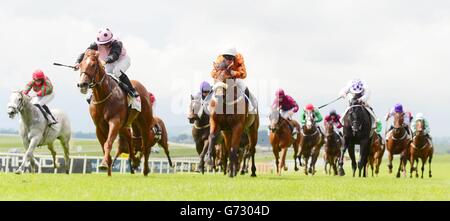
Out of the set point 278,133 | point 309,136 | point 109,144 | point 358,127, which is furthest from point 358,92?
point 109,144

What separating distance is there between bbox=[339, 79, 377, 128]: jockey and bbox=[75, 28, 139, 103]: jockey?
7219mm

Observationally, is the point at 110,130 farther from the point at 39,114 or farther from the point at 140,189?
the point at 39,114

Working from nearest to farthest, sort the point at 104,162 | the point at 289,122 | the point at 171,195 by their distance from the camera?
the point at 171,195 → the point at 104,162 → the point at 289,122

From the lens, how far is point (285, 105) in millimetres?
23828

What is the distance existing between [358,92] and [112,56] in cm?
812

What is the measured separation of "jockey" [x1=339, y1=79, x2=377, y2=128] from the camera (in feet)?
64.5

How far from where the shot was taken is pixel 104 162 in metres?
13.0

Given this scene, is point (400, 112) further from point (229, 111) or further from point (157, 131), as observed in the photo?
point (229, 111)

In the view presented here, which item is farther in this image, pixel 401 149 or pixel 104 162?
pixel 401 149

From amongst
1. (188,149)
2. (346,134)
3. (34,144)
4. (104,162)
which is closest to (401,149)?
(346,134)

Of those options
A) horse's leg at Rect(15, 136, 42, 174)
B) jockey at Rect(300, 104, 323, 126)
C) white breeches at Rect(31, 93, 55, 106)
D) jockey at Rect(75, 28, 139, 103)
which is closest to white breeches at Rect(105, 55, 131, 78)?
jockey at Rect(75, 28, 139, 103)

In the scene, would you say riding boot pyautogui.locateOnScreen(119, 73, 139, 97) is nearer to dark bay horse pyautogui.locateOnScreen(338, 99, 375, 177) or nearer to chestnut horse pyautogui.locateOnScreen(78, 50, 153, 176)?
chestnut horse pyautogui.locateOnScreen(78, 50, 153, 176)

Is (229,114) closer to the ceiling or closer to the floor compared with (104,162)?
closer to the ceiling

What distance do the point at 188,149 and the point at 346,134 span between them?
373 feet
